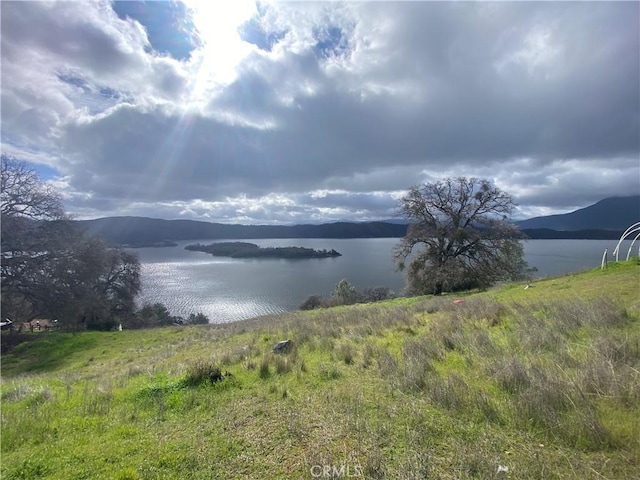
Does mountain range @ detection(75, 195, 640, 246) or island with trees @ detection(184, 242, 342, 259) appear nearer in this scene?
mountain range @ detection(75, 195, 640, 246)

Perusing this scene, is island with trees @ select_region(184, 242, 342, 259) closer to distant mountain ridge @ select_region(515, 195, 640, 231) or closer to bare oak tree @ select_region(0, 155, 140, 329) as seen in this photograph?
distant mountain ridge @ select_region(515, 195, 640, 231)

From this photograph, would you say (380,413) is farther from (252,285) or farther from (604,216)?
(604,216)

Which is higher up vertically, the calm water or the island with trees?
the island with trees

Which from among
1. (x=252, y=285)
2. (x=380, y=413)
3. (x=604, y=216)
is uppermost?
(x=604, y=216)

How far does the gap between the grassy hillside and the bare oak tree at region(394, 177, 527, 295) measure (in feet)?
57.1

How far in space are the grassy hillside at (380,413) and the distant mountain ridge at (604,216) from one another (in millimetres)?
55122

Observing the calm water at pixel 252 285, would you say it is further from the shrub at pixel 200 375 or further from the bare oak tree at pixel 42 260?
the shrub at pixel 200 375

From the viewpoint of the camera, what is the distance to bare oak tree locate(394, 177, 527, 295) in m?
23.5

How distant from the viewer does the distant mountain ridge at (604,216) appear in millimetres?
71000

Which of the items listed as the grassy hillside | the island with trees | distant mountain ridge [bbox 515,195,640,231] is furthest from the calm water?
the island with trees

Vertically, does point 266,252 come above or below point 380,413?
below

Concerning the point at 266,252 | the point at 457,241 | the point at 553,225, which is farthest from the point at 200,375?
the point at 553,225

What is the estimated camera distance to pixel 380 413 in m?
3.85

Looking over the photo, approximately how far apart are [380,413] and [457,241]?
74.1 ft
